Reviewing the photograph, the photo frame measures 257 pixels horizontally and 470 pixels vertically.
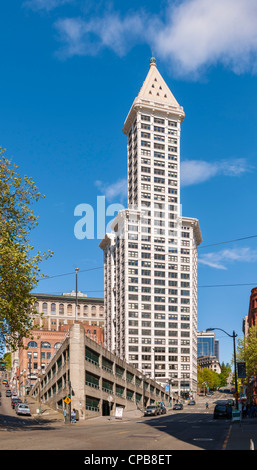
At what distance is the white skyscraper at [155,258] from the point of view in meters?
148

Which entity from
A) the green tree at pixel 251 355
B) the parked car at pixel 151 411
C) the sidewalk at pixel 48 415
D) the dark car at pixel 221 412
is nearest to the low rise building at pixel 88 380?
the sidewalk at pixel 48 415

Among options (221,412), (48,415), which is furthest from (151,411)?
(221,412)

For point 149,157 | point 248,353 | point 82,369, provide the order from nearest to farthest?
point 82,369 → point 248,353 → point 149,157

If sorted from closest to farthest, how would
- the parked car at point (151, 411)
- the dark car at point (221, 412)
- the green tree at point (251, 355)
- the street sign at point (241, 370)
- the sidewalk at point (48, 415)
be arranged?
the street sign at point (241, 370)
the sidewalk at point (48, 415)
the dark car at point (221, 412)
the parked car at point (151, 411)
the green tree at point (251, 355)

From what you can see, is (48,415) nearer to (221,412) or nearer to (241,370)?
(221,412)

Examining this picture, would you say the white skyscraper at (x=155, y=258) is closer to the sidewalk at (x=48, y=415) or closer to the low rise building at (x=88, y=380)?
the low rise building at (x=88, y=380)

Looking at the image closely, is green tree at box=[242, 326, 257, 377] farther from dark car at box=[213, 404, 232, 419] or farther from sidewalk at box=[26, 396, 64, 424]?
sidewalk at box=[26, 396, 64, 424]

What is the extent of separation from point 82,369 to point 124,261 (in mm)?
94944

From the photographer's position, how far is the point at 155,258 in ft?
500

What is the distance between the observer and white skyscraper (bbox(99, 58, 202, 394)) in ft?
486

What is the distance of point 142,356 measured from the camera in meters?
145

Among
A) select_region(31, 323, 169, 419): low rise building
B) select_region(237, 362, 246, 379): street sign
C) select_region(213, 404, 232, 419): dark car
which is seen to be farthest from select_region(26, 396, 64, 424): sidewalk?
select_region(237, 362, 246, 379): street sign
